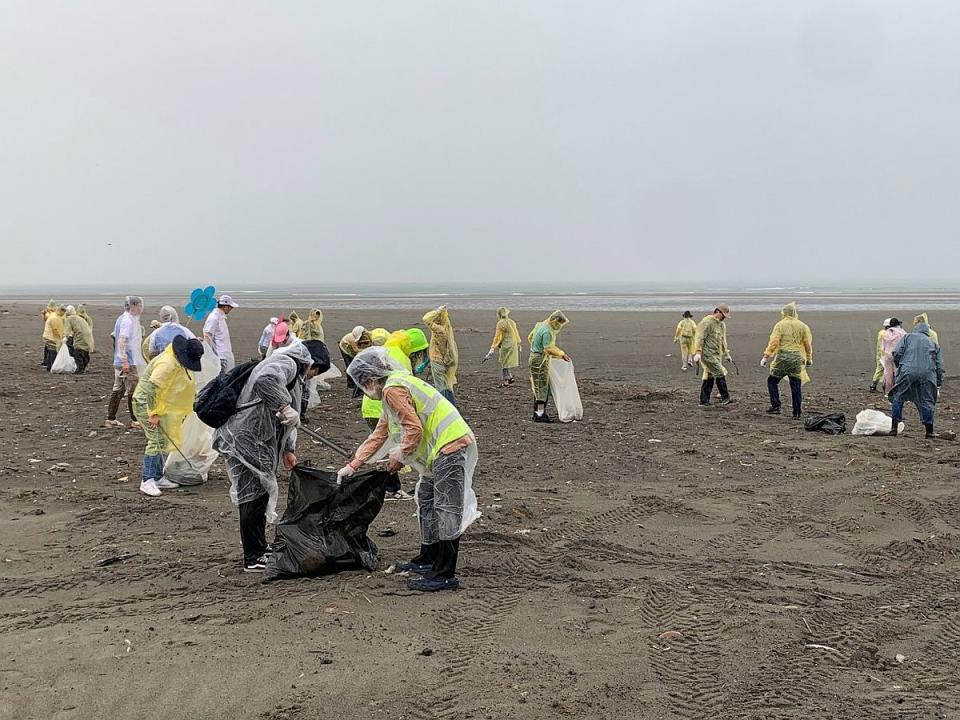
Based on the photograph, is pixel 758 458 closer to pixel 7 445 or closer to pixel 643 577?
pixel 643 577

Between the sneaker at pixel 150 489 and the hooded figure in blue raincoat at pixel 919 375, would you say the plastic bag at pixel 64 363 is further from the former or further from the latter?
the hooded figure in blue raincoat at pixel 919 375

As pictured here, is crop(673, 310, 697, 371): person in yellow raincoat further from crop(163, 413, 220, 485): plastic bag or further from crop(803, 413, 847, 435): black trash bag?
crop(163, 413, 220, 485): plastic bag

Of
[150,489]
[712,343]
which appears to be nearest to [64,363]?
[150,489]

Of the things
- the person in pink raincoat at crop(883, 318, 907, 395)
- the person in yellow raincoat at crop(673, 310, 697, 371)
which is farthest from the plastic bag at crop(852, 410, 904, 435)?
the person in yellow raincoat at crop(673, 310, 697, 371)

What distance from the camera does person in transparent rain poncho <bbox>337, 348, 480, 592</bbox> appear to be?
5.41 meters

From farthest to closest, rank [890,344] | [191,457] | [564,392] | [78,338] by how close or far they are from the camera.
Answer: [78,338] < [890,344] < [564,392] < [191,457]

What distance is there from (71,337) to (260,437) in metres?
13.1

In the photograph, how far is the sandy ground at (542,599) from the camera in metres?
4.20

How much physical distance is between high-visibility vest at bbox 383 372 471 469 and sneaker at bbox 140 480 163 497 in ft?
11.9

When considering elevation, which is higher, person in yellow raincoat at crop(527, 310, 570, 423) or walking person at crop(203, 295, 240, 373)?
walking person at crop(203, 295, 240, 373)

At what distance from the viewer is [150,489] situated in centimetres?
796

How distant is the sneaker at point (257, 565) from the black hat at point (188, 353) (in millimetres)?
2205

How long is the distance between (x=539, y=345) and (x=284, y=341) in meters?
3.94

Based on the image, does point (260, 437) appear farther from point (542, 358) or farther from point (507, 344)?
point (507, 344)
